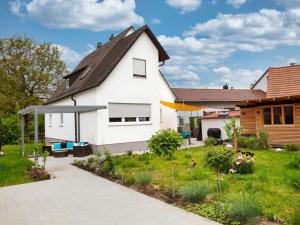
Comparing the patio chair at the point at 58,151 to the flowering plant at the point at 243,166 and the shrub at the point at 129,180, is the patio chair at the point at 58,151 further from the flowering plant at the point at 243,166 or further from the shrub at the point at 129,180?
the flowering plant at the point at 243,166

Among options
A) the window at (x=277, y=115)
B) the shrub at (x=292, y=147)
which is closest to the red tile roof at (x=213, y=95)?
the window at (x=277, y=115)

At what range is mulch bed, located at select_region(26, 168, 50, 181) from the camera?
11461mm

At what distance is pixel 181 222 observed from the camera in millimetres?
6066

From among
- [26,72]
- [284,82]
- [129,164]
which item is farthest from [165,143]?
[26,72]

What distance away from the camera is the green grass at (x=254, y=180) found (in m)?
7.11

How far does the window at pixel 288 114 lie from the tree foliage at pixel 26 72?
23729 millimetres

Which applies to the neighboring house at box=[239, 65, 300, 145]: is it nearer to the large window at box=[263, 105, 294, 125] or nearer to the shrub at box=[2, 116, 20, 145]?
the large window at box=[263, 105, 294, 125]

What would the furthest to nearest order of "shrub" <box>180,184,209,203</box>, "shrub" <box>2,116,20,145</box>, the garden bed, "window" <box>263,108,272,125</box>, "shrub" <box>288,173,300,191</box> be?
"shrub" <box>2,116,20,145</box>
"window" <box>263,108,272,125</box>
"shrub" <box>288,173,300,191</box>
"shrub" <box>180,184,209,203</box>
the garden bed

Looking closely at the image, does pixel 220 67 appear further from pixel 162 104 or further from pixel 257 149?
pixel 257 149

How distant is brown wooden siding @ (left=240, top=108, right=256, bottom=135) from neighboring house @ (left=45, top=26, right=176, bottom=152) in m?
6.10

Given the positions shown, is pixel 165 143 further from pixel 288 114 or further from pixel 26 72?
pixel 26 72

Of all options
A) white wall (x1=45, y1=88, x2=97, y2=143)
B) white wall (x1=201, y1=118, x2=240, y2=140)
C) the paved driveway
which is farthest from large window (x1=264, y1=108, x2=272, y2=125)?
the paved driveway

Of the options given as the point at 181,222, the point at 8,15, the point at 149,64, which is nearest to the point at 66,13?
the point at 8,15

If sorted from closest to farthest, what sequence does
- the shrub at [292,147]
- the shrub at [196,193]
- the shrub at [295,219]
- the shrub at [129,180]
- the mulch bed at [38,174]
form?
the shrub at [295,219] → the shrub at [196,193] → the shrub at [129,180] → the mulch bed at [38,174] → the shrub at [292,147]
